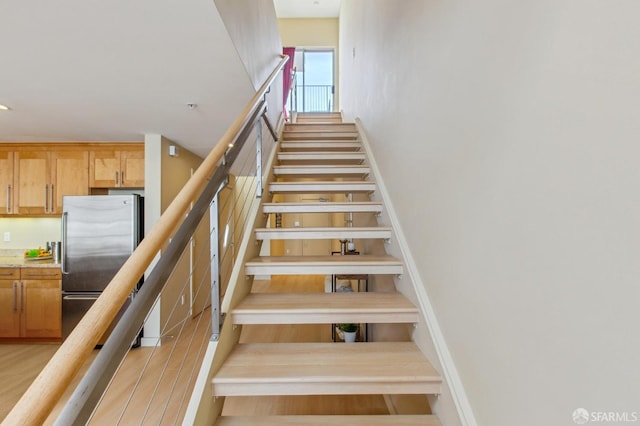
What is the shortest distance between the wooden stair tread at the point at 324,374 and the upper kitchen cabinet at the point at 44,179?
3582 millimetres

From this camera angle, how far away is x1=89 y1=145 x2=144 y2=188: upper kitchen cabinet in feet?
12.4

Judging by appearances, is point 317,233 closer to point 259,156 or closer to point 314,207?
point 314,207

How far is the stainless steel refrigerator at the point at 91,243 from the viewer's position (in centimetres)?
346

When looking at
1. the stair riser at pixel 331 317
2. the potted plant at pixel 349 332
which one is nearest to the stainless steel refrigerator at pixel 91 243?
the potted plant at pixel 349 332

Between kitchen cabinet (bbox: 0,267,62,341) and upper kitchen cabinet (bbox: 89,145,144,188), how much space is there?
1.11 meters

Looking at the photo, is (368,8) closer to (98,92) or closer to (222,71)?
(222,71)

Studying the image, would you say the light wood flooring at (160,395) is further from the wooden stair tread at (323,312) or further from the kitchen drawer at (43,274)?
the kitchen drawer at (43,274)

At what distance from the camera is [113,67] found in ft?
6.40

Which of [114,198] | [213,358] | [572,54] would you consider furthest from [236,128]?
[114,198]

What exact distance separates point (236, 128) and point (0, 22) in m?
1.17

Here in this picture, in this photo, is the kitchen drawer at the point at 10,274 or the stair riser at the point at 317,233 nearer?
the stair riser at the point at 317,233

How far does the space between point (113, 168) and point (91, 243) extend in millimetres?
925

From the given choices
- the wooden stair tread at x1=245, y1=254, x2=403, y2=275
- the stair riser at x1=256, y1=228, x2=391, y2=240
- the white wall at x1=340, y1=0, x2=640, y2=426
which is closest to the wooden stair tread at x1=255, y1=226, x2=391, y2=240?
the stair riser at x1=256, y1=228, x2=391, y2=240

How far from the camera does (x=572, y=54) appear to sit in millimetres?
718
